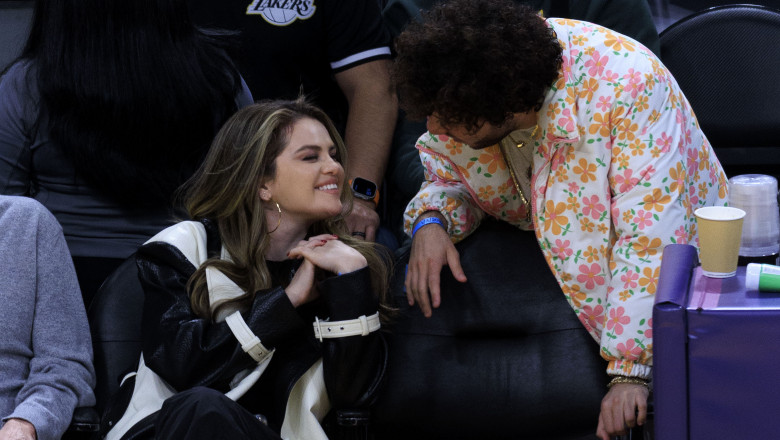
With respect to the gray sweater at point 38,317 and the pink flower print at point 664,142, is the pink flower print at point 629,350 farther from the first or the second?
the gray sweater at point 38,317

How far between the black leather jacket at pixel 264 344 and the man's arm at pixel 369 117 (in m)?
0.75

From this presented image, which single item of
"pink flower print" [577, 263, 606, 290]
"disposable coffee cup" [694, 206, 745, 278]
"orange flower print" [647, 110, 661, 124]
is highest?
"orange flower print" [647, 110, 661, 124]

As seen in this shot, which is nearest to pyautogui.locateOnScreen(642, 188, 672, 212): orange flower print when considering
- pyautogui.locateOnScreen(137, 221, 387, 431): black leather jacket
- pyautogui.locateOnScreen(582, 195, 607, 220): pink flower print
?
pyautogui.locateOnScreen(582, 195, 607, 220): pink flower print

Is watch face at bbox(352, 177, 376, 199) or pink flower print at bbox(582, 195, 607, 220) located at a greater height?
pink flower print at bbox(582, 195, 607, 220)

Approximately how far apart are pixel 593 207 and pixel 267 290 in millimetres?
716

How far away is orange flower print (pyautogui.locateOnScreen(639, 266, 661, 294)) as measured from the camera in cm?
221

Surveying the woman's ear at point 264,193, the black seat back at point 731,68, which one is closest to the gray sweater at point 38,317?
the woman's ear at point 264,193

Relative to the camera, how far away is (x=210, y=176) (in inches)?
104

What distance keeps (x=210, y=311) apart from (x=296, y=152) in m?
0.43

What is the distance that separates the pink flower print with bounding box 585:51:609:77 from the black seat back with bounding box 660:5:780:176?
3.31 ft

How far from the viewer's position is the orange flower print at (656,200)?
7.20ft

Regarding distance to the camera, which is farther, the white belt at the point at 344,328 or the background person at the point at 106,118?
the background person at the point at 106,118

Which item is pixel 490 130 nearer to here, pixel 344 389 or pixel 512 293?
pixel 512 293

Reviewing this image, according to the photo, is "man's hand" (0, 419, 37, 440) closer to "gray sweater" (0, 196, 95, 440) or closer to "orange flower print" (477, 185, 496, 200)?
"gray sweater" (0, 196, 95, 440)
